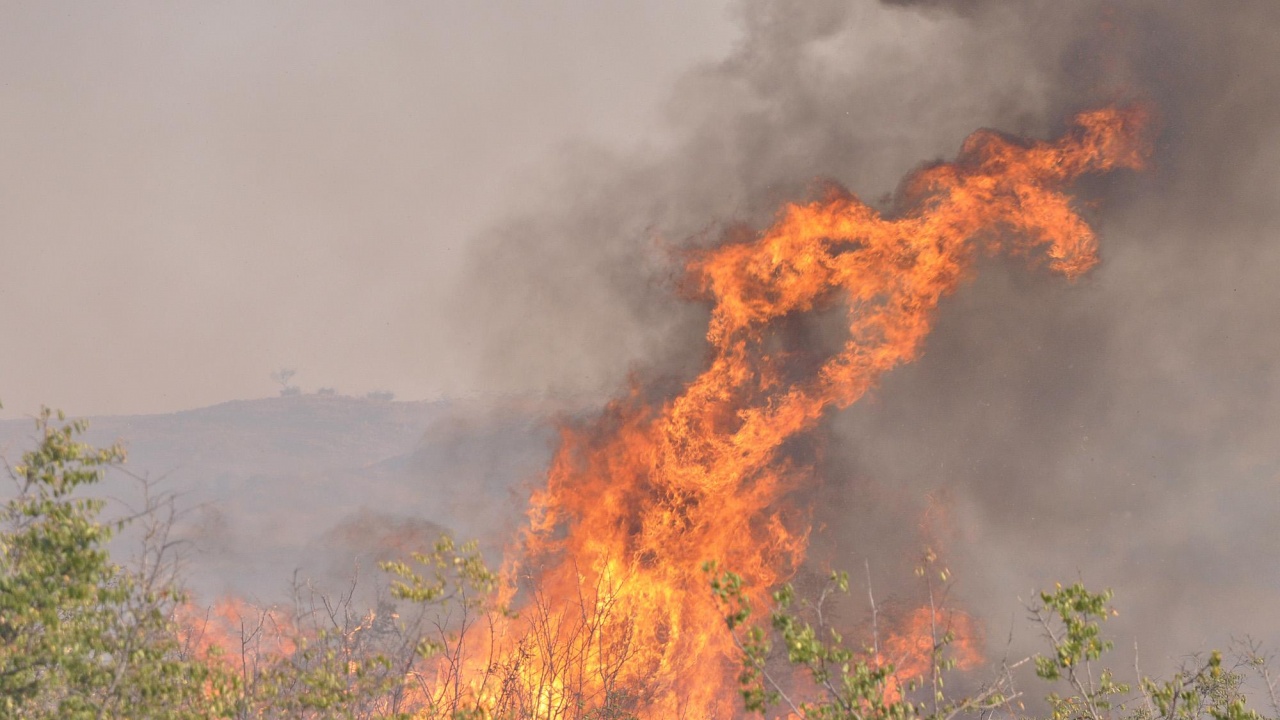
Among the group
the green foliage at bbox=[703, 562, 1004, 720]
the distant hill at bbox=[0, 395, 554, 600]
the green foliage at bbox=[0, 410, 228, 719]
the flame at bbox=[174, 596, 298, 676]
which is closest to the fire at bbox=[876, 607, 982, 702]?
the distant hill at bbox=[0, 395, 554, 600]

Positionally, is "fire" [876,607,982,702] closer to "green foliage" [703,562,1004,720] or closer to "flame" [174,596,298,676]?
"flame" [174,596,298,676]

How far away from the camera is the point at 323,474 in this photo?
131250 mm

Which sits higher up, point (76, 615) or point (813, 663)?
point (76, 615)

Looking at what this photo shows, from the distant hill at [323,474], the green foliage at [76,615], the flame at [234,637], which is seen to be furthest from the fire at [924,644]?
the green foliage at [76,615]

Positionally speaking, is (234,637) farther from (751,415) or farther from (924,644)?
(924,644)

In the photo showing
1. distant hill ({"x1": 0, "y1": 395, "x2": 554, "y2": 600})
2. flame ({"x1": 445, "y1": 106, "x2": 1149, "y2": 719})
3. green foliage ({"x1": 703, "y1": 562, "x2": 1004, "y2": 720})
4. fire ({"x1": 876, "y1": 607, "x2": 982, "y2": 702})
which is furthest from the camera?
distant hill ({"x1": 0, "y1": 395, "x2": 554, "y2": 600})

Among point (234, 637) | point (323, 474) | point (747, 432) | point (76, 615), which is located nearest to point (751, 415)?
point (747, 432)

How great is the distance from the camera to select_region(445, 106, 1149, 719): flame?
23.4m

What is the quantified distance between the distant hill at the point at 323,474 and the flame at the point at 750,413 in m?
5.36

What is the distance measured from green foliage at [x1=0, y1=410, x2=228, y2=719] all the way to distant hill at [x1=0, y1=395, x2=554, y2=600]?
69.1ft

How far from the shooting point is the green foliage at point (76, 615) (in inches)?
317

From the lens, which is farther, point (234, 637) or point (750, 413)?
point (234, 637)

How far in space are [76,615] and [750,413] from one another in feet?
63.3

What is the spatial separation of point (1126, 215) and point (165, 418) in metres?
161
